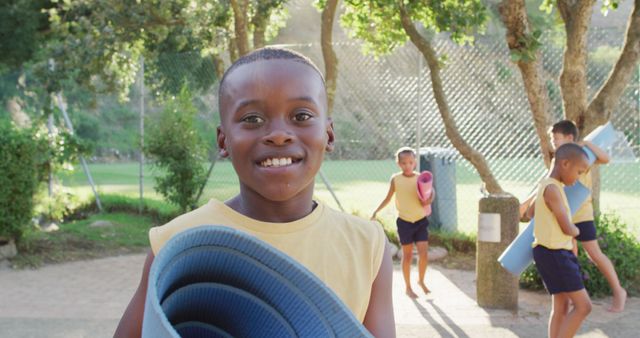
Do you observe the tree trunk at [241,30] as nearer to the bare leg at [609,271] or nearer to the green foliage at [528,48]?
the green foliage at [528,48]

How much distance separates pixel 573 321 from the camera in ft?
16.5

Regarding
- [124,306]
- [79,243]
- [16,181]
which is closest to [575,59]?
[124,306]

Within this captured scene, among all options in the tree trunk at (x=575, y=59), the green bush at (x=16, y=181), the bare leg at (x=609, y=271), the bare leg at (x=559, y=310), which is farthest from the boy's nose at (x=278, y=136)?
the green bush at (x=16, y=181)

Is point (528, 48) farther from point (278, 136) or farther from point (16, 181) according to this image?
point (278, 136)

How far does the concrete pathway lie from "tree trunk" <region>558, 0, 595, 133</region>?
1963 millimetres

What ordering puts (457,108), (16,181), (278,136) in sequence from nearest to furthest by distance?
(278,136) → (16,181) → (457,108)

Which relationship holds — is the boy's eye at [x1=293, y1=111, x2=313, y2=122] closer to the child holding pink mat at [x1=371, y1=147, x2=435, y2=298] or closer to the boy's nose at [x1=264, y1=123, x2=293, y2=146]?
the boy's nose at [x1=264, y1=123, x2=293, y2=146]

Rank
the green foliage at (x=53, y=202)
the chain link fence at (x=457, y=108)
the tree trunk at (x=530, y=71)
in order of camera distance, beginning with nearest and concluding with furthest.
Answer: the tree trunk at (x=530, y=71) → the green foliage at (x=53, y=202) → the chain link fence at (x=457, y=108)

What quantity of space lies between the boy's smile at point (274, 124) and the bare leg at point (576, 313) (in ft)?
→ 12.8

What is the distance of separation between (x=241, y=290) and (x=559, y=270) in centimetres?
410

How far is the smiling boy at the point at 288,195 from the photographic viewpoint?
4.91ft

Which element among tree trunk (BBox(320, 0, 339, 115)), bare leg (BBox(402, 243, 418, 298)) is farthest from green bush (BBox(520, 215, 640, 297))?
tree trunk (BBox(320, 0, 339, 115))

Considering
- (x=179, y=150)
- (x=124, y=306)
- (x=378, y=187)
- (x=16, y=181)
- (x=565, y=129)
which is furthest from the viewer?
(x=378, y=187)

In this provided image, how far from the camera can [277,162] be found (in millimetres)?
1507
